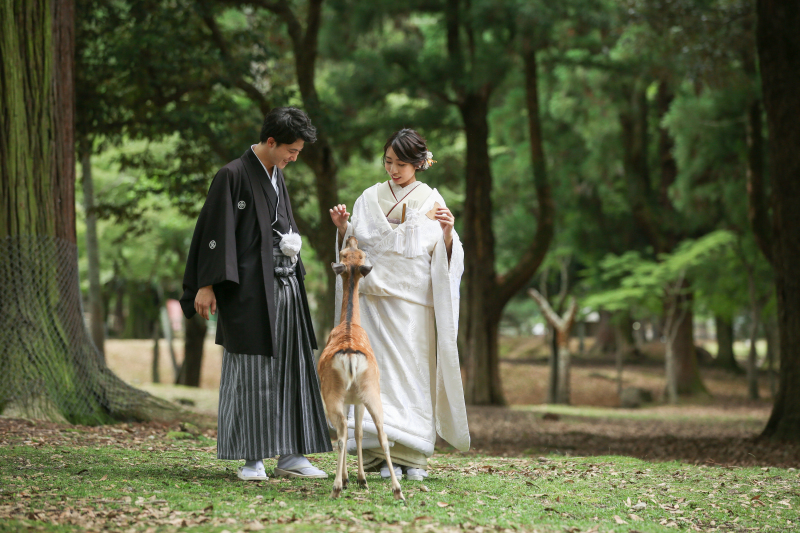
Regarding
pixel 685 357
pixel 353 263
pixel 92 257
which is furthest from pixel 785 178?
pixel 685 357

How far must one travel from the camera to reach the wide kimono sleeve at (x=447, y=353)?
4402 millimetres

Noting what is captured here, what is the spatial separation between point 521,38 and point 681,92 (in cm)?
536

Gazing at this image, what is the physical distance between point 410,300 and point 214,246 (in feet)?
3.70

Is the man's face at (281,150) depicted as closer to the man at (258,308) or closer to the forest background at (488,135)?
the man at (258,308)

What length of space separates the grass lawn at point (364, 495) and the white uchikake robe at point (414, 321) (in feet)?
1.25

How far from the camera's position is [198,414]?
7918 mm

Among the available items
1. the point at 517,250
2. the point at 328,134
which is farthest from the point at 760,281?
the point at 328,134

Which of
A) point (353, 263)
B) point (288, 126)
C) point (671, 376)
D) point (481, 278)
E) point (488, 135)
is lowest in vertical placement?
point (671, 376)

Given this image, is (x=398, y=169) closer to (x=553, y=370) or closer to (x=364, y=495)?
(x=364, y=495)

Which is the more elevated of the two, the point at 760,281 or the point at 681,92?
the point at 681,92

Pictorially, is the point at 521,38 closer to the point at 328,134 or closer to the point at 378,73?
the point at 378,73

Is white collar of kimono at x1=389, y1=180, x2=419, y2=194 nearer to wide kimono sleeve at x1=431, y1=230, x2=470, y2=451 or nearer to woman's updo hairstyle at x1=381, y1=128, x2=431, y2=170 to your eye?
woman's updo hairstyle at x1=381, y1=128, x2=431, y2=170

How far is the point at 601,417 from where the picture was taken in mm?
14172

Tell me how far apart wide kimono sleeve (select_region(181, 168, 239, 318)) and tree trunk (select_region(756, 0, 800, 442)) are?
6205 mm
